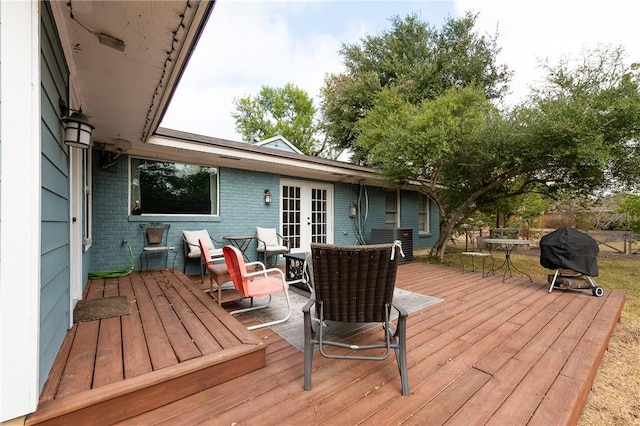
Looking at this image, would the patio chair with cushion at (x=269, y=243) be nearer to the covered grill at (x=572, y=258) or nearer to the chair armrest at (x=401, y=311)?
the chair armrest at (x=401, y=311)

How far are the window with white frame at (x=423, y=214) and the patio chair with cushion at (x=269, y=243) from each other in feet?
19.4

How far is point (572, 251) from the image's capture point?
13.2 ft

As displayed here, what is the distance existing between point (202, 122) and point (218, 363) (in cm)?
2322

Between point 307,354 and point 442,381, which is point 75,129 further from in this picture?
point 442,381

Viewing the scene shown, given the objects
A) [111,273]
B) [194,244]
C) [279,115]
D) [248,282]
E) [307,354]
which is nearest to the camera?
[307,354]

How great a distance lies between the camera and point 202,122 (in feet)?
71.3

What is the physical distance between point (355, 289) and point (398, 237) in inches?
195

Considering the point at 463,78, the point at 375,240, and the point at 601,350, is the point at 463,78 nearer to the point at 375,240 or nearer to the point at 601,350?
the point at 375,240

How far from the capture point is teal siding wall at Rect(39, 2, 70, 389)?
62.2 inches

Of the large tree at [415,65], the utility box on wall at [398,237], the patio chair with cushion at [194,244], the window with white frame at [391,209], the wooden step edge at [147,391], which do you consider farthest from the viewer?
the large tree at [415,65]

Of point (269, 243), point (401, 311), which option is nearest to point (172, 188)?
point (269, 243)

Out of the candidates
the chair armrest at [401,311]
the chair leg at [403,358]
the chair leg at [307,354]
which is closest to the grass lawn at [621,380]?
the chair leg at [403,358]

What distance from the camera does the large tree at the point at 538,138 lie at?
453cm

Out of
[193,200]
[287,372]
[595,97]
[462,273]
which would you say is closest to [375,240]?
[462,273]
